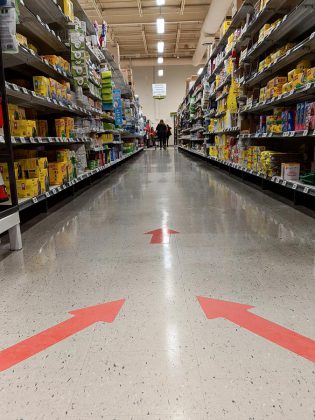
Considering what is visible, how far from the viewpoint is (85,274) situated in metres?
1.95

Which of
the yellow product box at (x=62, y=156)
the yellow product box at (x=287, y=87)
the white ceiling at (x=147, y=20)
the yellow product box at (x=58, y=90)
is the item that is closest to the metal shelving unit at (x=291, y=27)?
the yellow product box at (x=287, y=87)

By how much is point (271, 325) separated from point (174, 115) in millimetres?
24929

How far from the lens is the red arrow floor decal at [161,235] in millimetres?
2518

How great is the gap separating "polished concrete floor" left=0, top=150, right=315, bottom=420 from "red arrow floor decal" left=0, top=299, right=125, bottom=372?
0.07 feet

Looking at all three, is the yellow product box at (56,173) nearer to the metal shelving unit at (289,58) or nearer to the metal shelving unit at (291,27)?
the metal shelving unit at (289,58)

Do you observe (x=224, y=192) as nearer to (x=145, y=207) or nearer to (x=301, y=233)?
(x=145, y=207)

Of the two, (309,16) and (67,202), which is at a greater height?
(309,16)

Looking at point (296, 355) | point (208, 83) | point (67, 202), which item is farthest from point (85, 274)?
point (208, 83)

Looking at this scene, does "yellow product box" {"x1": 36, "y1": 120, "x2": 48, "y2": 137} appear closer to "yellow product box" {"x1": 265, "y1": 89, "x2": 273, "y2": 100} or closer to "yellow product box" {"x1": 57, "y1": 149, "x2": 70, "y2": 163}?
"yellow product box" {"x1": 57, "y1": 149, "x2": 70, "y2": 163}

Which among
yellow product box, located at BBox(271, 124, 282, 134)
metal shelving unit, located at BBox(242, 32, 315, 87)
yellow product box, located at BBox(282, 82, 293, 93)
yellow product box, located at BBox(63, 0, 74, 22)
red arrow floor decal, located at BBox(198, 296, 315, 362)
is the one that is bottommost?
red arrow floor decal, located at BBox(198, 296, 315, 362)

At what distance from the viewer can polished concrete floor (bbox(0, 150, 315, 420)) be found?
997 millimetres

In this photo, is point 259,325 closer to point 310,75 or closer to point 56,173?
point 310,75

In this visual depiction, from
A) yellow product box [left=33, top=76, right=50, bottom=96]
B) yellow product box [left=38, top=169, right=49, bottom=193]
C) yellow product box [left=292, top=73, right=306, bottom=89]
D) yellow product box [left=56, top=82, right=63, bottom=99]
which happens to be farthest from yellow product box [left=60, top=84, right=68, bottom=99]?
yellow product box [left=292, top=73, right=306, bottom=89]

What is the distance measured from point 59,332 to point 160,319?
1.37 ft
